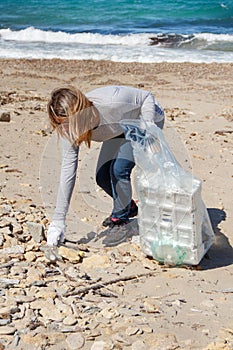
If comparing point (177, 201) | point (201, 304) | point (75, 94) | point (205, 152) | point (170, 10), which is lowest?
point (170, 10)

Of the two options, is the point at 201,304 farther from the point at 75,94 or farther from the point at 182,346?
the point at 75,94

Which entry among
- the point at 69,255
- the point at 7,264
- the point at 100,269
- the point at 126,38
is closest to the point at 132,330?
the point at 100,269

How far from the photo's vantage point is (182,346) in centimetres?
318

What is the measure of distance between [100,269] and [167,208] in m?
0.57

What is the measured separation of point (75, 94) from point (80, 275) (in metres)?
1.10

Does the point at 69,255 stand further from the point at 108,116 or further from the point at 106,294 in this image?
the point at 108,116

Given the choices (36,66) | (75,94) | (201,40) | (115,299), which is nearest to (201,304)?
(115,299)

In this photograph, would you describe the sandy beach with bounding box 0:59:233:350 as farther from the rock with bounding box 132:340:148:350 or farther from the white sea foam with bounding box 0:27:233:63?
the white sea foam with bounding box 0:27:233:63

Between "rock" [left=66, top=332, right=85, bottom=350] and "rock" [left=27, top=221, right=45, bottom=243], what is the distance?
3.83 ft

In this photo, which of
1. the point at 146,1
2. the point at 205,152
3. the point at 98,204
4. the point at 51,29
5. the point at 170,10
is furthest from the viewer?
the point at 146,1

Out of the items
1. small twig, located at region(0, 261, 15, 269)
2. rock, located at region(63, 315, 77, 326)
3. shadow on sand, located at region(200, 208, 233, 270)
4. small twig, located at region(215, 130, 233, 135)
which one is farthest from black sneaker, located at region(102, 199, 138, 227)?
small twig, located at region(215, 130, 233, 135)

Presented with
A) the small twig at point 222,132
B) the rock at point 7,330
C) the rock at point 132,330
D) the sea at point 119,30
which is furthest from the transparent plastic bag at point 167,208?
the sea at point 119,30

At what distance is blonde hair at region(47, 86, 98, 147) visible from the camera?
12.7 feet

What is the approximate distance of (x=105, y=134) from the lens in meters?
4.35
